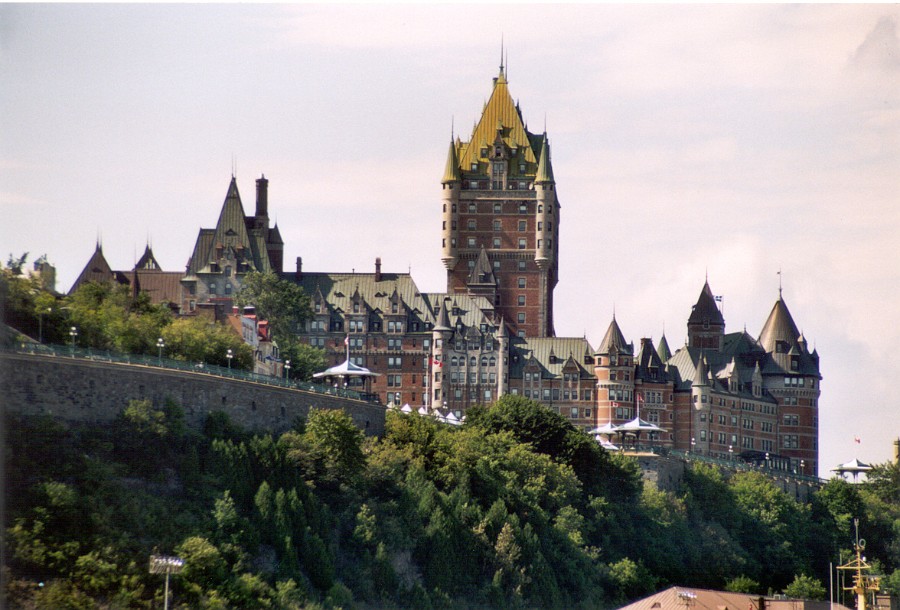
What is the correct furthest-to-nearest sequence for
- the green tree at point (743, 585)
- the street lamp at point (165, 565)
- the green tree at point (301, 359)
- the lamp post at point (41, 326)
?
the green tree at point (301, 359) → the green tree at point (743, 585) → the lamp post at point (41, 326) → the street lamp at point (165, 565)

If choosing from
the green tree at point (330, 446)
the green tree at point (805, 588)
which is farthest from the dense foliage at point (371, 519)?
the green tree at point (805, 588)

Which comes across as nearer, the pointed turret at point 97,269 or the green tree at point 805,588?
the green tree at point 805,588

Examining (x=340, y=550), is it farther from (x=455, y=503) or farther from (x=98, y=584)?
(x=98, y=584)

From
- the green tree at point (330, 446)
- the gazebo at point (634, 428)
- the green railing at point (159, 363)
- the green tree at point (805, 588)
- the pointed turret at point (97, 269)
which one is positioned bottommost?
the green tree at point (805, 588)

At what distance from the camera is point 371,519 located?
134m

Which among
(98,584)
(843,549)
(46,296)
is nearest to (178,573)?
(98,584)

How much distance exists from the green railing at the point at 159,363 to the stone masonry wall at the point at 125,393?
27.9 inches

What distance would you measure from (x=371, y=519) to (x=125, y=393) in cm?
1828

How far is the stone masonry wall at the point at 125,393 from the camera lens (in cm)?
11638

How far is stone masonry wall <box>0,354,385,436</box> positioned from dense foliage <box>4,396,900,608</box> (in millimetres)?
1204

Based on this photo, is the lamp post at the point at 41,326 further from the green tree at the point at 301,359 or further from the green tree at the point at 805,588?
the green tree at the point at 805,588

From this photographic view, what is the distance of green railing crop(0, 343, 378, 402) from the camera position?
393 ft

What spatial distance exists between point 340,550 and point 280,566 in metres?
10.8

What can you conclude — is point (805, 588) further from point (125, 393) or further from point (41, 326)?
point (41, 326)
